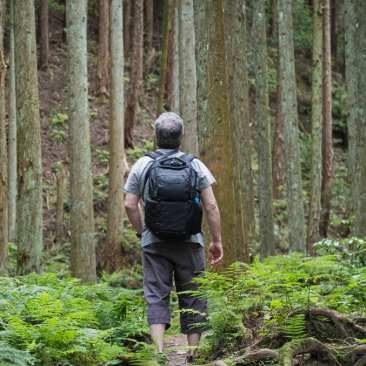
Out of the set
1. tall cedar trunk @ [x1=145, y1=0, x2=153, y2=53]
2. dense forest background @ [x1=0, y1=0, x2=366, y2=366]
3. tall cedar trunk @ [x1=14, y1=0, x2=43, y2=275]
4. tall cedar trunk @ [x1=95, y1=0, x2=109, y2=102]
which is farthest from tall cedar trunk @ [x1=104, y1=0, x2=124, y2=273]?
tall cedar trunk @ [x1=145, y1=0, x2=153, y2=53]

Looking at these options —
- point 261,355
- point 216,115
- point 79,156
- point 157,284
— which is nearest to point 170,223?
point 157,284

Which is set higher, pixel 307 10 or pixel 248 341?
pixel 307 10

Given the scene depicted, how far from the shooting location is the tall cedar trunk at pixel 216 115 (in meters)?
A: 5.30

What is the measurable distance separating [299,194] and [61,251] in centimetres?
725

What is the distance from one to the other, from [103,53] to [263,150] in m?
11.1

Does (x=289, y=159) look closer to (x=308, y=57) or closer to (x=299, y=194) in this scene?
(x=299, y=194)

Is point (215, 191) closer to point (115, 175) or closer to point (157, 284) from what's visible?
point (157, 284)

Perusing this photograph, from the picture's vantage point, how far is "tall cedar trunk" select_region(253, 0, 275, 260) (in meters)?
10.8

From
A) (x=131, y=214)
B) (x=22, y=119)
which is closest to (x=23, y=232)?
(x=22, y=119)

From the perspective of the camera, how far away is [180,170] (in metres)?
3.57

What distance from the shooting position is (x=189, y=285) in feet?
12.1

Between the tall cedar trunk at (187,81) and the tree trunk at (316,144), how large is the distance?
5.82 meters

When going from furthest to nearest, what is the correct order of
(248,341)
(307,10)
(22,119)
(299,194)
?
1. (307,10)
2. (299,194)
3. (22,119)
4. (248,341)

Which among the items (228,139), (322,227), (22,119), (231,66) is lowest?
(322,227)
